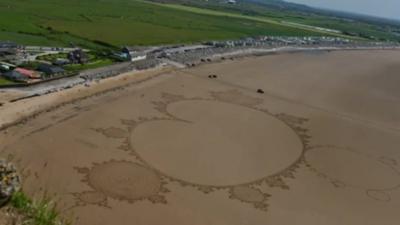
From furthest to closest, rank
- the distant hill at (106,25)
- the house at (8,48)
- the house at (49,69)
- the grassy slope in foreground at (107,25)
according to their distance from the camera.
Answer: the grassy slope in foreground at (107,25)
the distant hill at (106,25)
the house at (8,48)
the house at (49,69)

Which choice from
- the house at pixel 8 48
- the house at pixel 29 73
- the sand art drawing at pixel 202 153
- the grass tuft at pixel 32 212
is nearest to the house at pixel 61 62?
the house at pixel 29 73

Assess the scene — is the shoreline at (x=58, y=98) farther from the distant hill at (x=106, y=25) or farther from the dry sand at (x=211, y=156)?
the distant hill at (x=106, y=25)

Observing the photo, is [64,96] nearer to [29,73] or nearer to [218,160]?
[29,73]

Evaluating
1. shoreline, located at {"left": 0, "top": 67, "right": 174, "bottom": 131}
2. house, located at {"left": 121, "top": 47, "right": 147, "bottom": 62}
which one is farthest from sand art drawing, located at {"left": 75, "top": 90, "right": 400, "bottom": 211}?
house, located at {"left": 121, "top": 47, "right": 147, "bottom": 62}

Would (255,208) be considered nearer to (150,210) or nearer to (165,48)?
(150,210)

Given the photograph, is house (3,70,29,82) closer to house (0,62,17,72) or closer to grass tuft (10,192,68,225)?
house (0,62,17,72)

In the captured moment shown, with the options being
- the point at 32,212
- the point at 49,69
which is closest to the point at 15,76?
the point at 49,69

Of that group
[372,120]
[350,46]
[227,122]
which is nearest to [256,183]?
[227,122]
